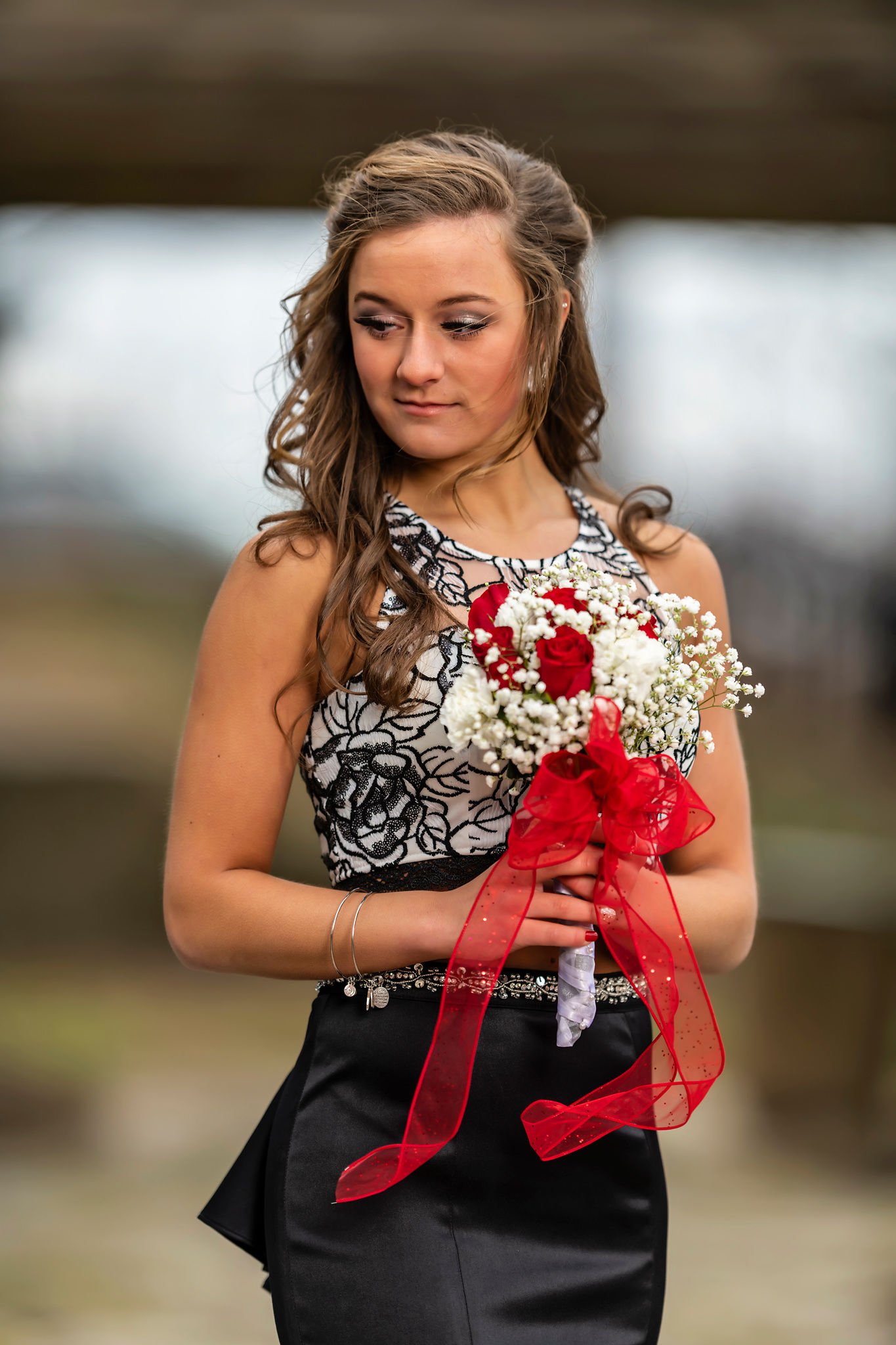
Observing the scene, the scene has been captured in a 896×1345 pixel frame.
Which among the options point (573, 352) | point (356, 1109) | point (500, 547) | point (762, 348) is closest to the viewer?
point (356, 1109)

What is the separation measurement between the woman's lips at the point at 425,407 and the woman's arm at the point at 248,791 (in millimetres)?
219

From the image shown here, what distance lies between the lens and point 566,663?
136 cm

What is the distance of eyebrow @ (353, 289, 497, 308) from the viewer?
5.50ft

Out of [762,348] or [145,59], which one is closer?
[145,59]

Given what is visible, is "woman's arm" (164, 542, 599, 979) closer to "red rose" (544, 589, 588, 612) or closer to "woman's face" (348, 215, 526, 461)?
"woman's face" (348, 215, 526, 461)

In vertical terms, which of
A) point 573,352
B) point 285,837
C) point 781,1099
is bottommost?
point 781,1099

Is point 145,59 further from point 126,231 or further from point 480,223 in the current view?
point 480,223

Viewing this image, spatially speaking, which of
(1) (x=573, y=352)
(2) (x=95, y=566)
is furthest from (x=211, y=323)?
(1) (x=573, y=352)

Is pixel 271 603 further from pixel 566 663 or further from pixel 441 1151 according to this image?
pixel 441 1151

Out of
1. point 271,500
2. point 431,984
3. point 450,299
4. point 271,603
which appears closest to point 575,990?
point 431,984

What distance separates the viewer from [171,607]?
7.67m

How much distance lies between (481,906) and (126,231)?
19.3 ft

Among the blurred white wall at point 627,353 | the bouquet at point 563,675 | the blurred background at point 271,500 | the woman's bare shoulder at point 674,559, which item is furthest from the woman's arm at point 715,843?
the blurred white wall at point 627,353

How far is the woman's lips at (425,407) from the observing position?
171 cm
